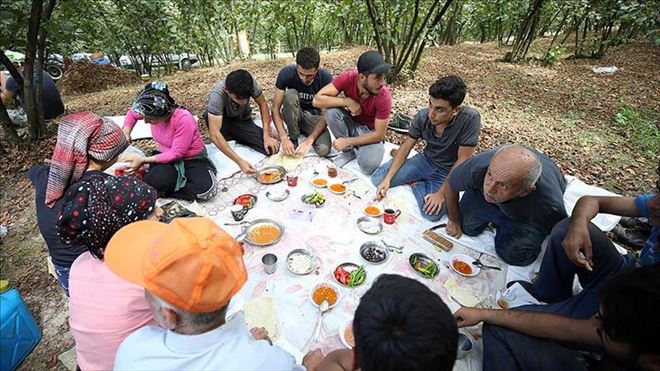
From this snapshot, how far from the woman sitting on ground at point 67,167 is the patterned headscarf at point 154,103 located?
0.91m

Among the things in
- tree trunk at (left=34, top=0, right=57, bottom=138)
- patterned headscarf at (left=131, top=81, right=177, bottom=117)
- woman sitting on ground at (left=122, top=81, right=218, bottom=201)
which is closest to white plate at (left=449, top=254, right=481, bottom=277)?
woman sitting on ground at (left=122, top=81, right=218, bottom=201)

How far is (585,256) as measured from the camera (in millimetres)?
2238

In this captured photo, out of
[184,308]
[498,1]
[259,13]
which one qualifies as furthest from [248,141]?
[498,1]

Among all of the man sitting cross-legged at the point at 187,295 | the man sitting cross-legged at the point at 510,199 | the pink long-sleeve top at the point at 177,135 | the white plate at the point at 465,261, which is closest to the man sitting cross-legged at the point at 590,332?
the white plate at the point at 465,261

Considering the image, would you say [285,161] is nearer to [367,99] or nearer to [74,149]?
[367,99]

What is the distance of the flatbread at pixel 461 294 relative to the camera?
8.34 feet

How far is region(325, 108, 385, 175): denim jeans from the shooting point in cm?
421

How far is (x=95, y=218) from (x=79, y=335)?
0.64 metres

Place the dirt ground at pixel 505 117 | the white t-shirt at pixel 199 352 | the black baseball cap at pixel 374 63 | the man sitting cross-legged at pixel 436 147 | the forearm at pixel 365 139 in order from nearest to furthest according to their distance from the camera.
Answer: the white t-shirt at pixel 199 352, the dirt ground at pixel 505 117, the man sitting cross-legged at pixel 436 147, the black baseball cap at pixel 374 63, the forearm at pixel 365 139

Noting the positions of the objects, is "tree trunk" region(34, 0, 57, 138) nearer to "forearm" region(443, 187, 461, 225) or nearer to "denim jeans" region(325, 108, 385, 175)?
"denim jeans" region(325, 108, 385, 175)

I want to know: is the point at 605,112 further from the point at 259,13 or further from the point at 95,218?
the point at 259,13

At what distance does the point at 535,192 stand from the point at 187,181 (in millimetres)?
3557

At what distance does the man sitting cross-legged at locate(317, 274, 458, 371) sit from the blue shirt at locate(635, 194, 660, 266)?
79.2 inches

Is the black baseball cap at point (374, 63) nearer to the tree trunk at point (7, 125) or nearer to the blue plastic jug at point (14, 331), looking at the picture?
the blue plastic jug at point (14, 331)
